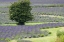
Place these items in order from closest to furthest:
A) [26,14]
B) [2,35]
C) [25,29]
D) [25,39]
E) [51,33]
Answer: [25,39] < [2,35] < [51,33] < [25,29] < [26,14]

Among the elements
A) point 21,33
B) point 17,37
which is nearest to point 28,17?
point 21,33

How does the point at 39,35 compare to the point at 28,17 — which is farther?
the point at 28,17

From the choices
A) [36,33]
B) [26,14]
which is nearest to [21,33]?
[36,33]

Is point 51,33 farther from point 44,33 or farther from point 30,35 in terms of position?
point 30,35

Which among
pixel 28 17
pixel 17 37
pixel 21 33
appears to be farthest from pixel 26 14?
pixel 17 37

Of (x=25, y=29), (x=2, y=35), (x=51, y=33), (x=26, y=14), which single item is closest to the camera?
(x=2, y=35)

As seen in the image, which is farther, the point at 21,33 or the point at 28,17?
the point at 28,17

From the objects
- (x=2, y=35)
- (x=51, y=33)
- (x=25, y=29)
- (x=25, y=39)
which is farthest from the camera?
(x=25, y=29)

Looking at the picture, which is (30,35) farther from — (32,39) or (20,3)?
(20,3)
